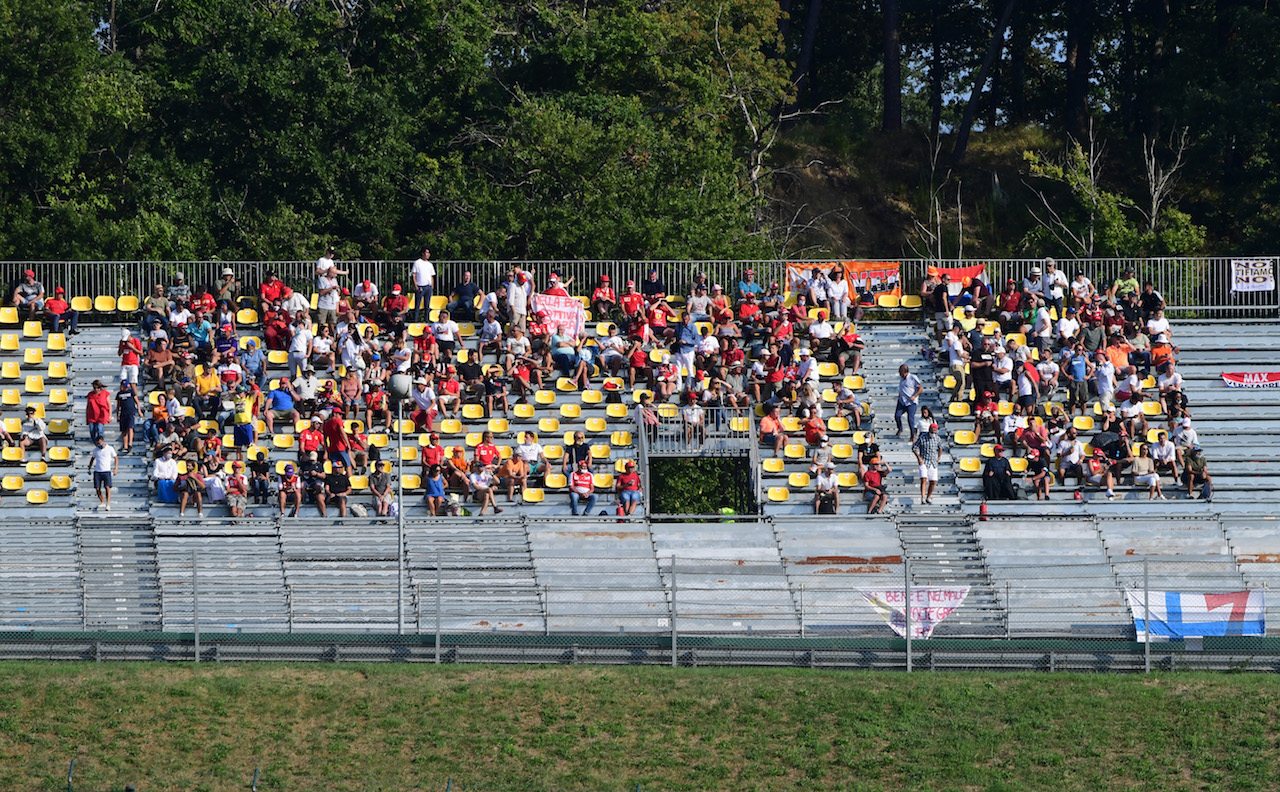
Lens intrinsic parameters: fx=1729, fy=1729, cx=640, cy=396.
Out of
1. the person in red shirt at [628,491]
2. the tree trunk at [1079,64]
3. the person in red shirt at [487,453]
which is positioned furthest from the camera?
the tree trunk at [1079,64]

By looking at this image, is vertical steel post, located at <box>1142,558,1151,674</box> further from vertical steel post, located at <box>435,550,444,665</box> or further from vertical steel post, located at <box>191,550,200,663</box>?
vertical steel post, located at <box>191,550,200,663</box>

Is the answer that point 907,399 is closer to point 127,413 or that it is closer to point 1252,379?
point 1252,379

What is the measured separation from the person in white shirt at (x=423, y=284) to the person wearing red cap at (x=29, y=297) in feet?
23.8

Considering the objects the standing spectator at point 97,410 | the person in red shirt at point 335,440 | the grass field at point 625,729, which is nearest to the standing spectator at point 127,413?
the standing spectator at point 97,410

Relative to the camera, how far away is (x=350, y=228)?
1740 inches

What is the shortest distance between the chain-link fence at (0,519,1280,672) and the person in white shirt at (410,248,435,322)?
11217mm

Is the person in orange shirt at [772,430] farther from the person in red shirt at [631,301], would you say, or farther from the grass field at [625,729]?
the grass field at [625,729]

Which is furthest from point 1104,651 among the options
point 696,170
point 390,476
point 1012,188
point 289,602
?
point 1012,188

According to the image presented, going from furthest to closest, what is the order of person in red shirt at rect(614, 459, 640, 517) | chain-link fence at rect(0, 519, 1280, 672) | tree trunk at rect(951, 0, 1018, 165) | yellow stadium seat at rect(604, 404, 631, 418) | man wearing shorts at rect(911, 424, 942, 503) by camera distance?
tree trunk at rect(951, 0, 1018, 165)
yellow stadium seat at rect(604, 404, 631, 418)
man wearing shorts at rect(911, 424, 942, 503)
person in red shirt at rect(614, 459, 640, 517)
chain-link fence at rect(0, 519, 1280, 672)

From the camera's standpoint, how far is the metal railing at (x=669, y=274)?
3528 cm

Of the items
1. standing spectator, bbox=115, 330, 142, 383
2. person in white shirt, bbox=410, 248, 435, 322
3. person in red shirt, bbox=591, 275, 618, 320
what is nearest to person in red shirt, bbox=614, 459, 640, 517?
person in red shirt, bbox=591, 275, 618, 320

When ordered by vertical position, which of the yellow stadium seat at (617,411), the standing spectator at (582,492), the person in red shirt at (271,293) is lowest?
the standing spectator at (582,492)

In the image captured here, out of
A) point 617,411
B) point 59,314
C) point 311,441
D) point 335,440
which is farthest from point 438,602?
point 59,314

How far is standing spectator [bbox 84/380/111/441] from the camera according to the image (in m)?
30.8
